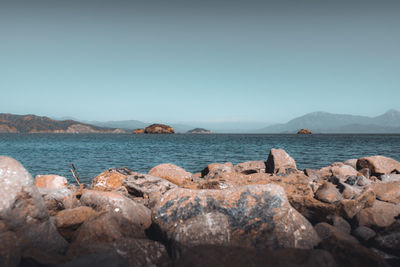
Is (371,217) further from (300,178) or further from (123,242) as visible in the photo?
(123,242)

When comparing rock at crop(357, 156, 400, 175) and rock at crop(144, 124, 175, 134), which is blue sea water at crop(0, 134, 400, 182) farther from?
rock at crop(144, 124, 175, 134)

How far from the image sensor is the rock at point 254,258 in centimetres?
373

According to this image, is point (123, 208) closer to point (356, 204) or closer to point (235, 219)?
point (235, 219)

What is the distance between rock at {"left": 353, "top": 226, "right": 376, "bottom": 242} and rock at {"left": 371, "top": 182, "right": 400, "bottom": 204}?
9.59 ft

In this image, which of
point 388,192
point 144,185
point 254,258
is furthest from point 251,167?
point 254,258

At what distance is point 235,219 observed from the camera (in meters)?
5.22

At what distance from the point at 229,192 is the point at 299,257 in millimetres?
2050

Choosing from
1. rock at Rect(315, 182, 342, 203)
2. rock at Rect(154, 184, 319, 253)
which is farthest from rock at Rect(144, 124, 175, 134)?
rock at Rect(154, 184, 319, 253)

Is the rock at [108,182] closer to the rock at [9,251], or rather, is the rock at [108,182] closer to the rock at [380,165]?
the rock at [9,251]

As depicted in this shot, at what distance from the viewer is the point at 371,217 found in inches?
236

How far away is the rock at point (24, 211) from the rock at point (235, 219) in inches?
82.3

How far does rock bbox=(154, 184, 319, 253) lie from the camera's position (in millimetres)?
4688

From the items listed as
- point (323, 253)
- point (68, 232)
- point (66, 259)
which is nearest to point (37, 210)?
point (68, 232)

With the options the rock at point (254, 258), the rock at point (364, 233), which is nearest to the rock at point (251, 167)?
the rock at point (364, 233)
